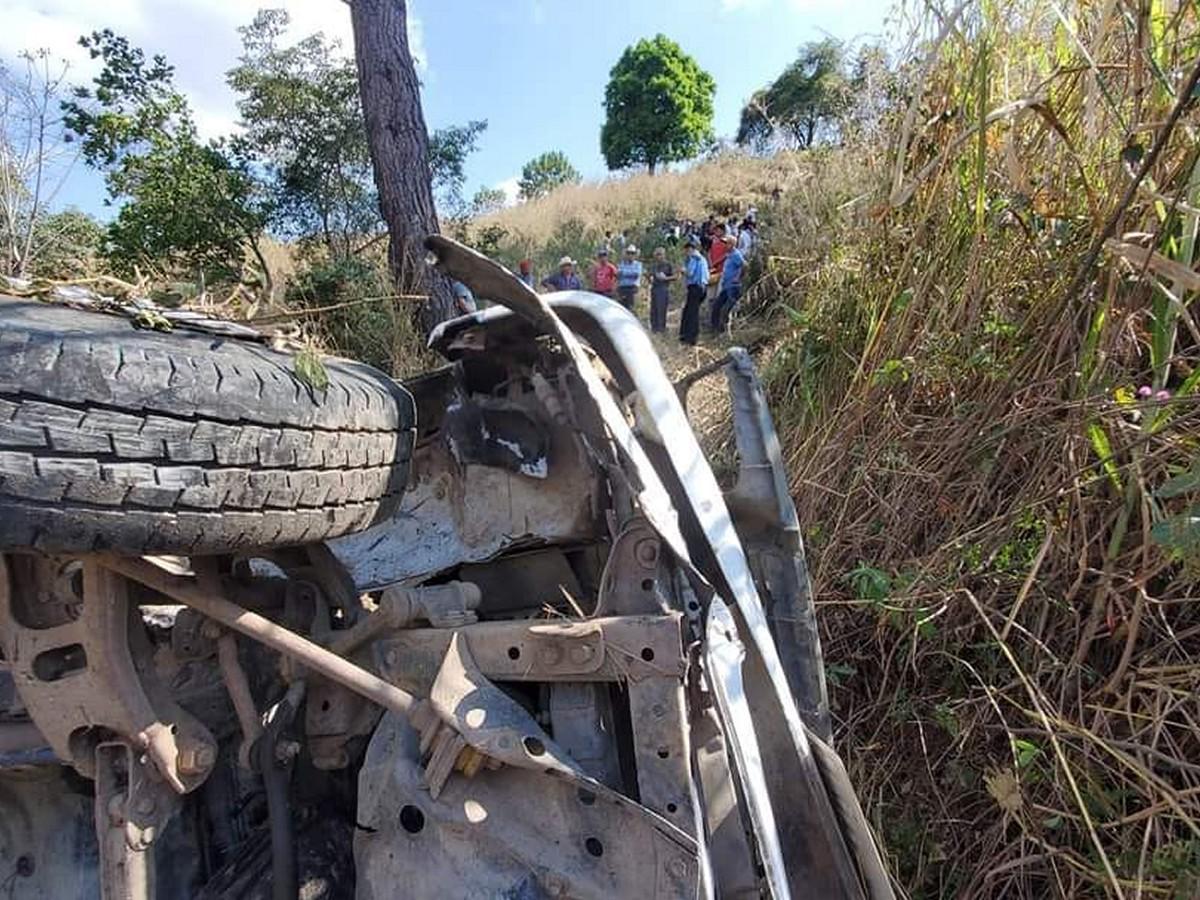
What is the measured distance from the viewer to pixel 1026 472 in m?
2.31

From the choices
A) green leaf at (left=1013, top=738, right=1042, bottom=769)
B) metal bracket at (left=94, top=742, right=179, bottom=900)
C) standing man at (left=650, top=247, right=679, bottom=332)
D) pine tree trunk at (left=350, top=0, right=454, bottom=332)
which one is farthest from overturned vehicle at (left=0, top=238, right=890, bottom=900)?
standing man at (left=650, top=247, right=679, bottom=332)

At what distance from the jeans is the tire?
7.21 m

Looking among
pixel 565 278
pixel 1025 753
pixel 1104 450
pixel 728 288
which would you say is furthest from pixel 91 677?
pixel 728 288

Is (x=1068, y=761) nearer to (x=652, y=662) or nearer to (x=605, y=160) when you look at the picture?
(x=652, y=662)

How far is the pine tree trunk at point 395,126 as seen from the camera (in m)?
6.44

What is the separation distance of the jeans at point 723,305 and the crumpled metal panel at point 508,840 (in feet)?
23.7

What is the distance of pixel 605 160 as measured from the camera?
32906mm

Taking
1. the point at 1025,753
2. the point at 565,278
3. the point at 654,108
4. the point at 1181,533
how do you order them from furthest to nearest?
the point at 654,108, the point at 565,278, the point at 1025,753, the point at 1181,533

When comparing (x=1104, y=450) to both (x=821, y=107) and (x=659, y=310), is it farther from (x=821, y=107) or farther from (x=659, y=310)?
(x=659, y=310)

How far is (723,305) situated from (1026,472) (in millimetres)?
6379

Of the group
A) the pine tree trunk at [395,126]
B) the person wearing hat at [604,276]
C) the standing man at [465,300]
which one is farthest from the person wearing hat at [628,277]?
the standing man at [465,300]

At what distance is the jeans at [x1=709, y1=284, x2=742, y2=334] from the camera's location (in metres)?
8.15

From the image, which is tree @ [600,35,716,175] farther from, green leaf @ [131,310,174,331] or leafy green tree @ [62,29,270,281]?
green leaf @ [131,310,174,331]

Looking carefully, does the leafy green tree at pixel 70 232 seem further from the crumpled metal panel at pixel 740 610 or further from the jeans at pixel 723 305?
the crumpled metal panel at pixel 740 610
